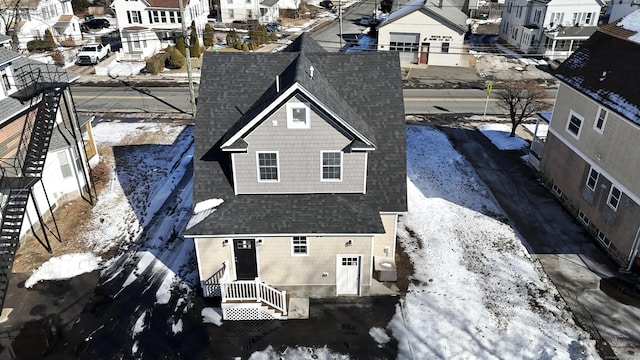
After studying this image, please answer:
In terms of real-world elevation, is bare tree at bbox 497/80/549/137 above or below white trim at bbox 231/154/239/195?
below

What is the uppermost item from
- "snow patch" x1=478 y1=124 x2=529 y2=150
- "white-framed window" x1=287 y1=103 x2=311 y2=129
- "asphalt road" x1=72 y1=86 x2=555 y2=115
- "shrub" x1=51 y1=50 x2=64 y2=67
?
"white-framed window" x1=287 y1=103 x2=311 y2=129

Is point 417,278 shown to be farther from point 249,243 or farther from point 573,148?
point 573,148

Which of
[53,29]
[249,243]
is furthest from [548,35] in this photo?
[53,29]

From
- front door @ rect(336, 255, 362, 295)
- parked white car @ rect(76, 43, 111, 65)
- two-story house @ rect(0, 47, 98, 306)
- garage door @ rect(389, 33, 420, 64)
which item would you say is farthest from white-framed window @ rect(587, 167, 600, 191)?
parked white car @ rect(76, 43, 111, 65)

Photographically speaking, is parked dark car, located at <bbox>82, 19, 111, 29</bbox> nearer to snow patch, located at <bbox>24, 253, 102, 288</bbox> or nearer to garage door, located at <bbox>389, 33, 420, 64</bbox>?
garage door, located at <bbox>389, 33, 420, 64</bbox>

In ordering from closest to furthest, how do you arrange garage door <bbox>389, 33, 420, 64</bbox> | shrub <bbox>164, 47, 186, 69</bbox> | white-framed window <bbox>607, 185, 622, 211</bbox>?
white-framed window <bbox>607, 185, 622, 211</bbox>
shrub <bbox>164, 47, 186, 69</bbox>
garage door <bbox>389, 33, 420, 64</bbox>

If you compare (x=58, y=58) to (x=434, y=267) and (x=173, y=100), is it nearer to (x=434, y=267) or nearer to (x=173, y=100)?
(x=173, y=100)
